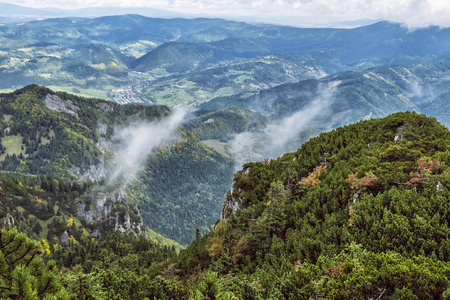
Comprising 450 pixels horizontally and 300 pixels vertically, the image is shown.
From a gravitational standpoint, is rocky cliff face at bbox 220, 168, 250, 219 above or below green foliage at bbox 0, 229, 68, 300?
below

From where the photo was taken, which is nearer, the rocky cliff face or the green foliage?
the green foliage

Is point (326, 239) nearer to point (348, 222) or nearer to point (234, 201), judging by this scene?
point (348, 222)

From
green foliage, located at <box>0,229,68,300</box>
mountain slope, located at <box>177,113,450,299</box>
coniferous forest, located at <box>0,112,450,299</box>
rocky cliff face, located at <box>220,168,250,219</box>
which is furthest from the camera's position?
rocky cliff face, located at <box>220,168,250,219</box>

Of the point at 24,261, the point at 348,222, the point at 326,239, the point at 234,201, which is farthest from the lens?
the point at 234,201

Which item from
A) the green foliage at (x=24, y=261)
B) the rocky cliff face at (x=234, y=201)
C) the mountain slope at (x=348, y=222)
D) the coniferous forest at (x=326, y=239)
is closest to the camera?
the green foliage at (x=24, y=261)

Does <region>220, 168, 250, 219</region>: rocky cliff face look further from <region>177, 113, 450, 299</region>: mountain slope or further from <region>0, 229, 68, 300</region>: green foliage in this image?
<region>0, 229, 68, 300</region>: green foliage

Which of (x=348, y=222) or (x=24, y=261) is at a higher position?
(x=24, y=261)

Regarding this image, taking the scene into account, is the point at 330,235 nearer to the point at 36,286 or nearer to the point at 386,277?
the point at 386,277

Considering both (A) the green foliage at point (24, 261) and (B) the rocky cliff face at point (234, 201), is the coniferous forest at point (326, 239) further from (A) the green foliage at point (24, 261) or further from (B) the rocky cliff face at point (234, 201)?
(B) the rocky cliff face at point (234, 201)

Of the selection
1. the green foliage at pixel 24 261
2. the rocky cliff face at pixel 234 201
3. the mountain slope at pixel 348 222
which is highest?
the green foliage at pixel 24 261

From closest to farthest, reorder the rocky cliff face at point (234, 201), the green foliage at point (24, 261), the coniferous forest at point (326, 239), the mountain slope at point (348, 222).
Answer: the green foliage at point (24, 261)
the coniferous forest at point (326, 239)
the mountain slope at point (348, 222)
the rocky cliff face at point (234, 201)

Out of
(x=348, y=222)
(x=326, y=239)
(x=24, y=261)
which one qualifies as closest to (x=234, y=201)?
(x=326, y=239)

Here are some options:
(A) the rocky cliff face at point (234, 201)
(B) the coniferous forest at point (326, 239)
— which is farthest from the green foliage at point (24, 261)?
(A) the rocky cliff face at point (234, 201)

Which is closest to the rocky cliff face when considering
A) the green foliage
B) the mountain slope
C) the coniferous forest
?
the coniferous forest
